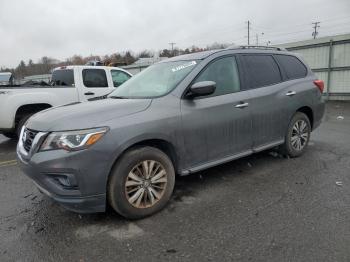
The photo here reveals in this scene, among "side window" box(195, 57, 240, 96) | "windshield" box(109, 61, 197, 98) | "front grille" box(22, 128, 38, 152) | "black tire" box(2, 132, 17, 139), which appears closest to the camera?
"front grille" box(22, 128, 38, 152)

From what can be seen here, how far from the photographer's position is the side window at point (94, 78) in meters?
8.33

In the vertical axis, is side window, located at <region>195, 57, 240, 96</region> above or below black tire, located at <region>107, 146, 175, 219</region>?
above

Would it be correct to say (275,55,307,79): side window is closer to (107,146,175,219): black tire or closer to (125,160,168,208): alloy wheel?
(107,146,175,219): black tire

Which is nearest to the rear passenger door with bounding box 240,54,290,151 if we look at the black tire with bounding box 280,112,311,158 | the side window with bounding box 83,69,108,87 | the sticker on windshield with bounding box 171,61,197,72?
the black tire with bounding box 280,112,311,158

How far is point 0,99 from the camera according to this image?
6.83 metres

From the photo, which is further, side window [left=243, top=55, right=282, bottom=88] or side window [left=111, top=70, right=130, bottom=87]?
side window [left=111, top=70, right=130, bottom=87]

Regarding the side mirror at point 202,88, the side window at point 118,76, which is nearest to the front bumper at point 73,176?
the side mirror at point 202,88

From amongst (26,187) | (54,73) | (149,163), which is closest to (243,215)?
(149,163)

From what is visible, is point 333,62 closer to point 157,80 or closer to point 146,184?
point 157,80

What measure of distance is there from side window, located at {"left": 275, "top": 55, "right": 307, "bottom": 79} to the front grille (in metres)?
3.89

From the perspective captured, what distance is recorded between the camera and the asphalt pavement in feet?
9.36

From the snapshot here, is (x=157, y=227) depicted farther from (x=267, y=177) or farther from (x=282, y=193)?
(x=267, y=177)

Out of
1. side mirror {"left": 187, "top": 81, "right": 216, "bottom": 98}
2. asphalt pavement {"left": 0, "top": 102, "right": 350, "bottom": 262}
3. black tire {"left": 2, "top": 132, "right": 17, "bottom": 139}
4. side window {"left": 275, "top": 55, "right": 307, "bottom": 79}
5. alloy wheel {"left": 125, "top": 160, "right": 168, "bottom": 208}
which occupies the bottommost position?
asphalt pavement {"left": 0, "top": 102, "right": 350, "bottom": 262}

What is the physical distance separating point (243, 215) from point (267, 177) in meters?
1.30
